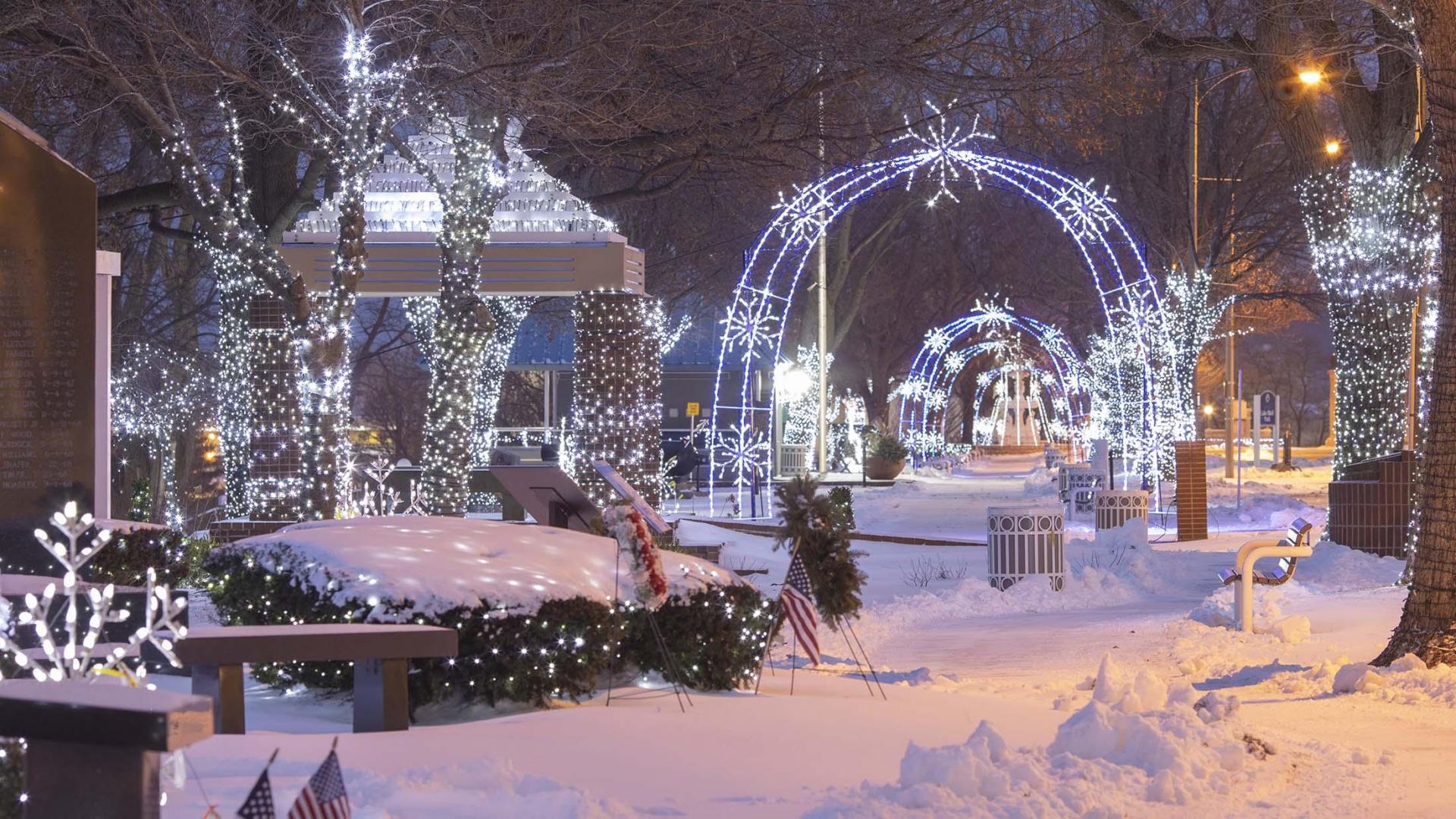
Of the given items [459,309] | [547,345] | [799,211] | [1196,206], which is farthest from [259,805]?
[547,345]

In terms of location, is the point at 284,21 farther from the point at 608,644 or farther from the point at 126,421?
the point at 126,421

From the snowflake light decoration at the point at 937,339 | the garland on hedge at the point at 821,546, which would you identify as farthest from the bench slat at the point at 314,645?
the snowflake light decoration at the point at 937,339

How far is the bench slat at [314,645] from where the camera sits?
7.93m

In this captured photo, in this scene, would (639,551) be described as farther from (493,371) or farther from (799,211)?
(493,371)

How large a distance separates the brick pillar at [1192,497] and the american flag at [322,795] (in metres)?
21.3

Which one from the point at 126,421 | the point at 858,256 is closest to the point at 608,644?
the point at 126,421

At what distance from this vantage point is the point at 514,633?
8.80m

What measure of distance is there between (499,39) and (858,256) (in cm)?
3282

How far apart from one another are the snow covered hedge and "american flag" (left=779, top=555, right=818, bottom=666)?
10.3 inches

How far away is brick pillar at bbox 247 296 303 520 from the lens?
65.0ft

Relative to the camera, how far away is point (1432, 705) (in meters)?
9.77

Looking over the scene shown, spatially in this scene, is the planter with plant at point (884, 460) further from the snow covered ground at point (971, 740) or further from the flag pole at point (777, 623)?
the flag pole at point (777, 623)

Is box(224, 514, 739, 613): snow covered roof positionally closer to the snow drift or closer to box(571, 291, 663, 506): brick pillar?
the snow drift

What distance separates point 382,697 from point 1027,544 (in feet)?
35.2
